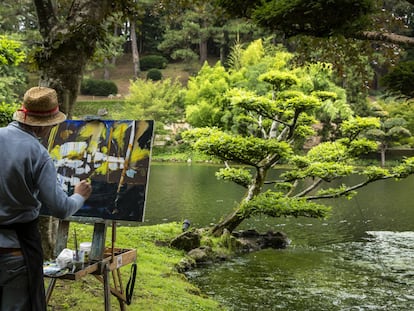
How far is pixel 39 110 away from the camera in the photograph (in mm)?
2441

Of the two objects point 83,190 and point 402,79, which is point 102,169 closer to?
point 83,190

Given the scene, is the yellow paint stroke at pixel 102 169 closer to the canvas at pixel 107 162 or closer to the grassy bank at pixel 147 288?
the canvas at pixel 107 162

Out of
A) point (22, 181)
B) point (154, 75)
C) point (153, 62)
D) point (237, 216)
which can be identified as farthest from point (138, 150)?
point (153, 62)

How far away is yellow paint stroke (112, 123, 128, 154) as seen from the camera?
3.57 m

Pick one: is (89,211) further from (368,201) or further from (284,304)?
(368,201)

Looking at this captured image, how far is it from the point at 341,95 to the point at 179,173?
10.3 meters

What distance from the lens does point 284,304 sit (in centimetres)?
622

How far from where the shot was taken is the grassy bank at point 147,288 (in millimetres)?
4422

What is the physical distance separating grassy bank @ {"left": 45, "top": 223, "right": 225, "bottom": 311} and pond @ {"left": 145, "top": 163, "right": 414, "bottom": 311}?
555 mm

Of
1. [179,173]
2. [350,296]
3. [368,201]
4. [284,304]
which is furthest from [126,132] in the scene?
[179,173]

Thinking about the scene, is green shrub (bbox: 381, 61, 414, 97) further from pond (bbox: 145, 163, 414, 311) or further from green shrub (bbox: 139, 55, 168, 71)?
green shrub (bbox: 139, 55, 168, 71)

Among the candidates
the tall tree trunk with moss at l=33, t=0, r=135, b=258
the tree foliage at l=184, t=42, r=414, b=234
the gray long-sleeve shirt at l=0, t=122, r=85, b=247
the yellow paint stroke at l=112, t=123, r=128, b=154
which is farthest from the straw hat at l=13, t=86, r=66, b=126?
the tree foliage at l=184, t=42, r=414, b=234

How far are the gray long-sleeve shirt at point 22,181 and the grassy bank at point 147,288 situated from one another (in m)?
2.10

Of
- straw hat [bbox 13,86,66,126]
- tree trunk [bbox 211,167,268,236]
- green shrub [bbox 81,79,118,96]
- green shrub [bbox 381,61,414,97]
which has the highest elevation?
green shrub [bbox 381,61,414,97]
